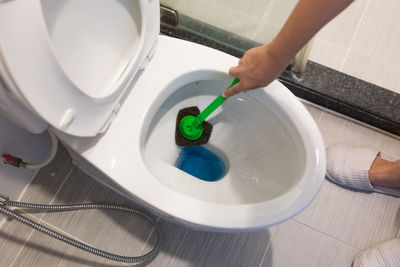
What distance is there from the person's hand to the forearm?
12 millimetres

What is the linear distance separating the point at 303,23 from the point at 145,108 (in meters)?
0.35

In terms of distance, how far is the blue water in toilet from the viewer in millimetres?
920

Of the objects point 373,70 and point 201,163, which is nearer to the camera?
point 201,163

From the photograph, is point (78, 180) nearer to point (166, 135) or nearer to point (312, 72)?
point (166, 135)

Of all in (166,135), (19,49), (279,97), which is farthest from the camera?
(166,135)

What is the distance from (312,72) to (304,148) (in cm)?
49

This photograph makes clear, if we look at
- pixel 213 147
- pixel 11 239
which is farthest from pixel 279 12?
pixel 11 239

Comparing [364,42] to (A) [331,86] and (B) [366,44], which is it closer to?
(B) [366,44]

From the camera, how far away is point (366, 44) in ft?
3.78

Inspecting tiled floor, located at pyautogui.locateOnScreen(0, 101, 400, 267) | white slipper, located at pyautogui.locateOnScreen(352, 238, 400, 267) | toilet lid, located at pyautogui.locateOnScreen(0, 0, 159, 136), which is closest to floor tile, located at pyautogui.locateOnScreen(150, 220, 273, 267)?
tiled floor, located at pyautogui.locateOnScreen(0, 101, 400, 267)

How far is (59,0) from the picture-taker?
0.50 m

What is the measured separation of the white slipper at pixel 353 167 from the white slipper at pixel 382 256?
0.16 metres

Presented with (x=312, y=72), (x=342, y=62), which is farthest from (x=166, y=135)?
(x=342, y=62)

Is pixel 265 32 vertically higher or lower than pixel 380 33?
higher
